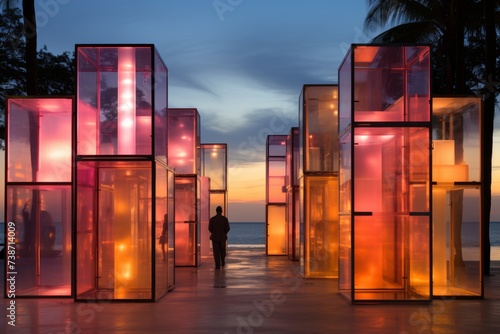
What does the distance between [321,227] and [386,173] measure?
548 centimetres

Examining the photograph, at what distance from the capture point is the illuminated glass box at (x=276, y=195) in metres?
32.5

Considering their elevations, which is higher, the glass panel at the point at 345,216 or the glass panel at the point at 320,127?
the glass panel at the point at 320,127

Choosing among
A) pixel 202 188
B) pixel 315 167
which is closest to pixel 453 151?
pixel 315 167

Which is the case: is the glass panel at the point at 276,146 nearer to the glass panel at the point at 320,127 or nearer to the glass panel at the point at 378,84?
the glass panel at the point at 320,127

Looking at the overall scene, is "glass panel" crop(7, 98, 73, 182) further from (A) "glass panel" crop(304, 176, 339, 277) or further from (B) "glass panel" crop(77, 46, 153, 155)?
(A) "glass panel" crop(304, 176, 339, 277)

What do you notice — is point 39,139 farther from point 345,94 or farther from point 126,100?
point 345,94

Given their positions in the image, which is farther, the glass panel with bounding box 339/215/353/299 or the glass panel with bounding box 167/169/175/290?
the glass panel with bounding box 167/169/175/290

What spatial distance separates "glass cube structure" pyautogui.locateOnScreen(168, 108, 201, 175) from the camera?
80.9 ft

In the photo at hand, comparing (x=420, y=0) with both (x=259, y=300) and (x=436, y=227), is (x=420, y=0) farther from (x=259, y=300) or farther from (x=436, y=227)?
(x=259, y=300)

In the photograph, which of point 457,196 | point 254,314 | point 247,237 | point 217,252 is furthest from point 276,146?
point 247,237

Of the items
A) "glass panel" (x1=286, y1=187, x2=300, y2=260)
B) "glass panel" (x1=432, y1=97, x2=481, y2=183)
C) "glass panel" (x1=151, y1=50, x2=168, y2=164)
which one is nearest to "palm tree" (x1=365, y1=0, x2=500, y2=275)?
"glass panel" (x1=432, y1=97, x2=481, y2=183)

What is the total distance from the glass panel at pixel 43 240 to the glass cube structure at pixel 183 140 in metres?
A: 8.18

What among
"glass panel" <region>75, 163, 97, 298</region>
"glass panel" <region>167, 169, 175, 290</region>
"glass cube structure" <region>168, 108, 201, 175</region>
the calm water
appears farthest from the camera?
the calm water

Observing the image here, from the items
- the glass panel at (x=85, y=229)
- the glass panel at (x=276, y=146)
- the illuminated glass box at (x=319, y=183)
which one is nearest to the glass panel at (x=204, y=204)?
the glass panel at (x=276, y=146)
